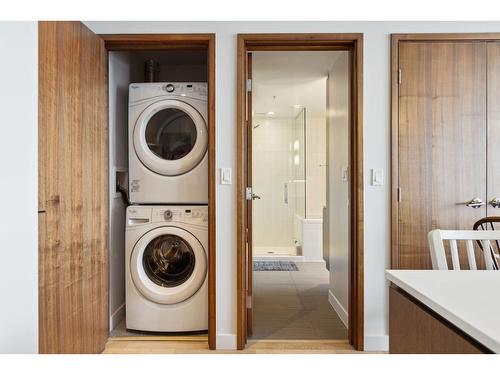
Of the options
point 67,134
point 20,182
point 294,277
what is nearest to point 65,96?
point 67,134

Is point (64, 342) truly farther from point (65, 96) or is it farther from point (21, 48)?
A: point (21, 48)

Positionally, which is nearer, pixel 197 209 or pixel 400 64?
pixel 400 64

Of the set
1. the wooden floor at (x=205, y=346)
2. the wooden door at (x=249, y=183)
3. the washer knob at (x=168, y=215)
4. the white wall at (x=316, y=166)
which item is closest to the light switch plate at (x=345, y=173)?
the wooden door at (x=249, y=183)

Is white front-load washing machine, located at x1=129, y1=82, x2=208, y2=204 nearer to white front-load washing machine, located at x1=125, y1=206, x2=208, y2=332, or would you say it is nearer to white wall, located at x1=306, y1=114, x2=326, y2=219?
white front-load washing machine, located at x1=125, y1=206, x2=208, y2=332

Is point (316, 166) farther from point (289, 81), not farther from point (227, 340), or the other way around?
point (227, 340)

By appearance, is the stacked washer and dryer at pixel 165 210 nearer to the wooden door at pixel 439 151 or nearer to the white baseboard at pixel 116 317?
the white baseboard at pixel 116 317

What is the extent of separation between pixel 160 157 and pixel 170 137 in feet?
0.55

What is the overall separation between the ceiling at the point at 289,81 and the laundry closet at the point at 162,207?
937 millimetres

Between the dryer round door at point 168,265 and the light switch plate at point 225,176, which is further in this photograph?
the dryer round door at point 168,265

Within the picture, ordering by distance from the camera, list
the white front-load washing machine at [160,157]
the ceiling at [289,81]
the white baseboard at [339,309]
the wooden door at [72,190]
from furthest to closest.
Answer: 1. the ceiling at [289,81]
2. the white baseboard at [339,309]
3. the white front-load washing machine at [160,157]
4. the wooden door at [72,190]

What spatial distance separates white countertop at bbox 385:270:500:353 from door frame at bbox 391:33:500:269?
48.4 inches

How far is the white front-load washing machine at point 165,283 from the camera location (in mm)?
2580

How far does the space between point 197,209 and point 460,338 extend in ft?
6.64

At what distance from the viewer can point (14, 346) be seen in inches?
54.7
